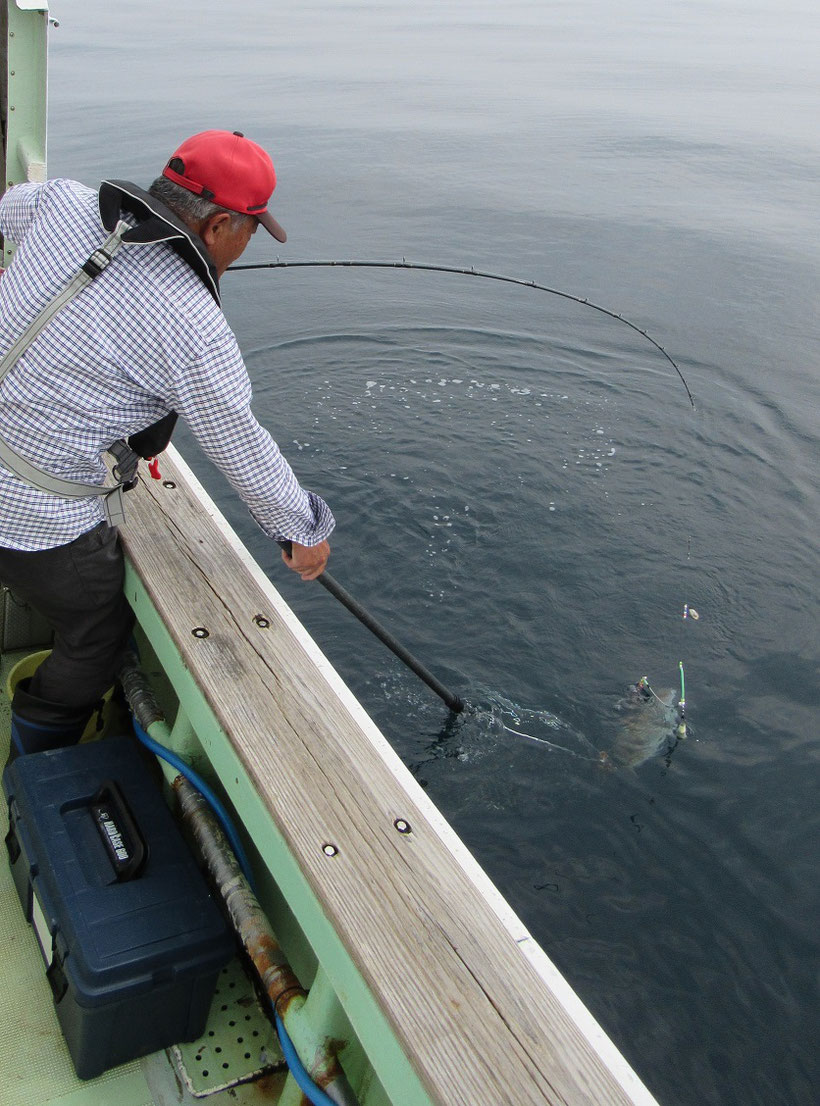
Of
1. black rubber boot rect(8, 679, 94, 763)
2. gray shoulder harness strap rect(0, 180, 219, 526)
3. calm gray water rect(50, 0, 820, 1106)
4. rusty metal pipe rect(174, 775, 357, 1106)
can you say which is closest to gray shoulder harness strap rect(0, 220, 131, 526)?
gray shoulder harness strap rect(0, 180, 219, 526)

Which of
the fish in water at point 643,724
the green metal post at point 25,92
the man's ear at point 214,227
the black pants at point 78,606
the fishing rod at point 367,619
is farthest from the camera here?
the fish in water at point 643,724

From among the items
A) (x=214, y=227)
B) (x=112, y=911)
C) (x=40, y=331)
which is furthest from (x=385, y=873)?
(x=214, y=227)

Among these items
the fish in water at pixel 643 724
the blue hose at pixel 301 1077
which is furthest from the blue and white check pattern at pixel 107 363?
the fish in water at pixel 643 724

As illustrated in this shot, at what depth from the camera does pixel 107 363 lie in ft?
7.05

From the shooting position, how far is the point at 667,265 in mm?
12281

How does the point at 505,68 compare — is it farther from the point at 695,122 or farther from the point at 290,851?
the point at 290,851

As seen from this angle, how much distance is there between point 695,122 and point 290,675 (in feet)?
72.7

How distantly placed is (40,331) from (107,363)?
164mm

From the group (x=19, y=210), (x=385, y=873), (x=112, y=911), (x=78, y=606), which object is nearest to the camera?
(x=385, y=873)

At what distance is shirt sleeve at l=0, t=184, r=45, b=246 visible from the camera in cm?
243

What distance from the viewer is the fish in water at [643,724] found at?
4.84 metres

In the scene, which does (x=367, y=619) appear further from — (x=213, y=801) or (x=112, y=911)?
(x=112, y=911)

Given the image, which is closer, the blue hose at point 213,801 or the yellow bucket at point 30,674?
the blue hose at point 213,801

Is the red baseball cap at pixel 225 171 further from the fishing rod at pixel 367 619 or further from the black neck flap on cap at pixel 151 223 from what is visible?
the fishing rod at pixel 367 619
